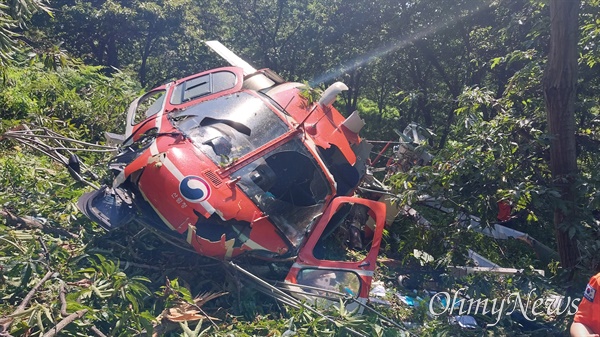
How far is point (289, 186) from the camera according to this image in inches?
228

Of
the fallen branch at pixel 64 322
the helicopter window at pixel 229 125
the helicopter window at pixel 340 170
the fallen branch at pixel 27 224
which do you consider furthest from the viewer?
the helicopter window at pixel 340 170

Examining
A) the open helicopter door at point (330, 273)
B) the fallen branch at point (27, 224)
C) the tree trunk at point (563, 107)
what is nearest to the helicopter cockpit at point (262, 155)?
the open helicopter door at point (330, 273)

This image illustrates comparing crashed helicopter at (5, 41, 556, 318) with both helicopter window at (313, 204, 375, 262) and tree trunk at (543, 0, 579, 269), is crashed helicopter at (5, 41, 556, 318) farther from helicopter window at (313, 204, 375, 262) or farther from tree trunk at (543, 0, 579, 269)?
tree trunk at (543, 0, 579, 269)

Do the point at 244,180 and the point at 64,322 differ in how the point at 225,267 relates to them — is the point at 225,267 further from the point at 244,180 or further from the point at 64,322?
the point at 64,322

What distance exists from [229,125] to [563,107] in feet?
10.5

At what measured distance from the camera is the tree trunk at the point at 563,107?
4.40 metres

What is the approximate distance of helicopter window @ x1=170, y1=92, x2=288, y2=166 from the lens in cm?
537

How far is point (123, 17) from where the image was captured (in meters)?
15.5

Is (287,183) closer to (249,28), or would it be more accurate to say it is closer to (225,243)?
(225,243)

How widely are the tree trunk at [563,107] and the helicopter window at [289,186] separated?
2.28 meters

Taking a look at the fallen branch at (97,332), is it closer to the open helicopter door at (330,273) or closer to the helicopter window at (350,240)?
the open helicopter door at (330,273)

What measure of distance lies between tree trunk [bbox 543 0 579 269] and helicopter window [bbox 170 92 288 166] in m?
2.62
